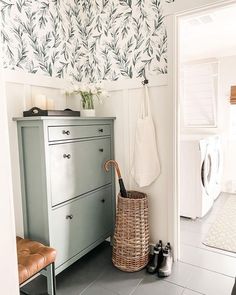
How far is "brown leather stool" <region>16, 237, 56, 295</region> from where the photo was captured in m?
1.40

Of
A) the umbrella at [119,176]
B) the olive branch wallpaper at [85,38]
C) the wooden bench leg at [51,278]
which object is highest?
the olive branch wallpaper at [85,38]

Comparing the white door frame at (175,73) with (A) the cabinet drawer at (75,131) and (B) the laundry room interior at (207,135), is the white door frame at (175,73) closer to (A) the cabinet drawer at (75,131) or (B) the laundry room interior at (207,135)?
(B) the laundry room interior at (207,135)

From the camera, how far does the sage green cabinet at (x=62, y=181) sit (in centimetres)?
168

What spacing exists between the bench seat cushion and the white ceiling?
2.05 meters

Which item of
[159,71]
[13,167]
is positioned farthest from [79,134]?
[159,71]

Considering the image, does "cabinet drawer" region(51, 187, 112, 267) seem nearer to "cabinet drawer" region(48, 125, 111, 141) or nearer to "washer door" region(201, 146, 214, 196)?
"cabinet drawer" region(48, 125, 111, 141)

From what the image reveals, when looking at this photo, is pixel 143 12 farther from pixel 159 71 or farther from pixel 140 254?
pixel 140 254

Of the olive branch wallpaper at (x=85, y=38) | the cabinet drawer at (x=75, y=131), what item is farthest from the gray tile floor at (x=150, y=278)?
the olive branch wallpaper at (x=85, y=38)

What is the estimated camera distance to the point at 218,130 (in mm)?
4094

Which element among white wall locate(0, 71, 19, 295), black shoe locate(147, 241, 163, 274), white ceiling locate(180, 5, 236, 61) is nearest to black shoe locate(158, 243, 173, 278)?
black shoe locate(147, 241, 163, 274)

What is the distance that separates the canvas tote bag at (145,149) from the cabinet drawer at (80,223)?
0.40 metres

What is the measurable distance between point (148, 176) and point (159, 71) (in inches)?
35.8

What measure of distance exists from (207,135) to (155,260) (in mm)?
2289

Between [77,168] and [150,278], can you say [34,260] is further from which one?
[150,278]
